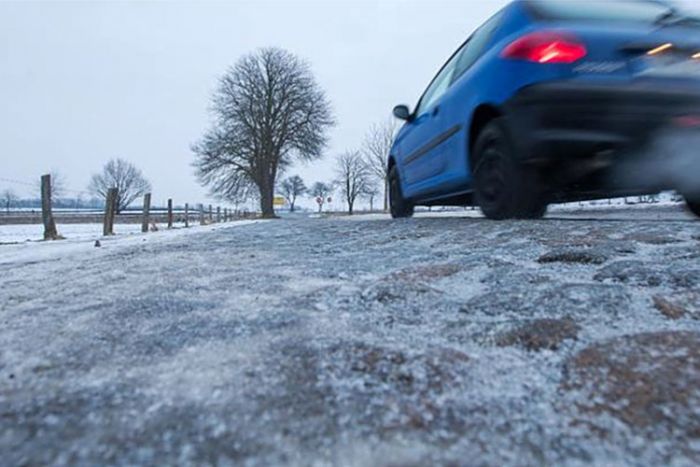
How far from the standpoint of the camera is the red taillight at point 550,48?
2.41 meters

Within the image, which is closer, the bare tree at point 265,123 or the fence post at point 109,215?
the fence post at point 109,215

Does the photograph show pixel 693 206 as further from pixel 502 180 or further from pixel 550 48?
pixel 550 48

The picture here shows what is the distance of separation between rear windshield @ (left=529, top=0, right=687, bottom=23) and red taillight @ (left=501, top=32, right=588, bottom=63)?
0.20 meters

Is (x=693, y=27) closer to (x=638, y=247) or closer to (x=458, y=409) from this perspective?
(x=638, y=247)

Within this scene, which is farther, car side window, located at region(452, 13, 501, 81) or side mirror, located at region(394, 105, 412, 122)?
side mirror, located at region(394, 105, 412, 122)

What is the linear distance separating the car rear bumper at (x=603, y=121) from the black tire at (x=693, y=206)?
53 cm

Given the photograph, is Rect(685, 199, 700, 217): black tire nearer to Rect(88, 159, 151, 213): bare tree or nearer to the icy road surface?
the icy road surface

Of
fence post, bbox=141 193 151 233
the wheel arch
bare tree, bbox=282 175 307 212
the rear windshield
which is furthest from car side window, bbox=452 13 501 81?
bare tree, bbox=282 175 307 212

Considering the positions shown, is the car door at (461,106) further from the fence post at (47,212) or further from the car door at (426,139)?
the fence post at (47,212)

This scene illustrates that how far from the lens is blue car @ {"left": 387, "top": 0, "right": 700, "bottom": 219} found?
7.87ft

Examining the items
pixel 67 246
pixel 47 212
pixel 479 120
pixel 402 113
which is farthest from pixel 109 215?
pixel 479 120

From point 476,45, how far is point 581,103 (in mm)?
1210

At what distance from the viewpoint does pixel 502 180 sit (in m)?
2.92

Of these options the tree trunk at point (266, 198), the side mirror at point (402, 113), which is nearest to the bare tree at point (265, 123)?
the tree trunk at point (266, 198)
